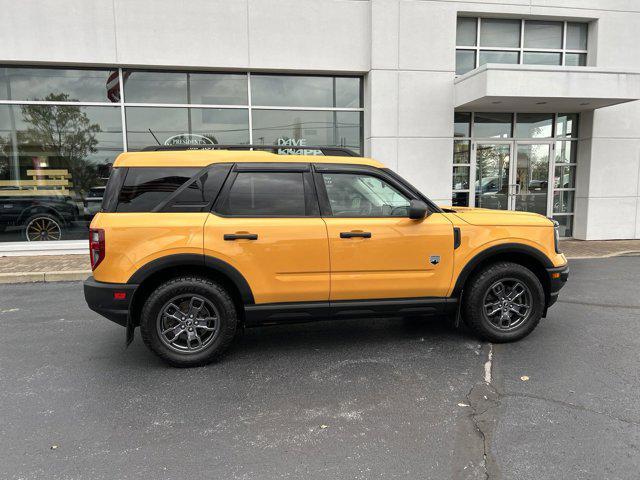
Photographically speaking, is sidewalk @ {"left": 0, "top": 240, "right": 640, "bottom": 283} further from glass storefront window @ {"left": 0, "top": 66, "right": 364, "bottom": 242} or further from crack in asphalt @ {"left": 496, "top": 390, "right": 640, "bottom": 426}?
crack in asphalt @ {"left": 496, "top": 390, "right": 640, "bottom": 426}

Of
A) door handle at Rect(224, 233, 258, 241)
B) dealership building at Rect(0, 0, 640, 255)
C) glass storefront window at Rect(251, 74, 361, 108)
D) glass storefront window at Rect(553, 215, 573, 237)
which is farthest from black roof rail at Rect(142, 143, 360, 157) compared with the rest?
glass storefront window at Rect(553, 215, 573, 237)

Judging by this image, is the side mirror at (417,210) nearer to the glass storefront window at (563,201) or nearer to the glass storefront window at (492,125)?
the glass storefront window at (492,125)

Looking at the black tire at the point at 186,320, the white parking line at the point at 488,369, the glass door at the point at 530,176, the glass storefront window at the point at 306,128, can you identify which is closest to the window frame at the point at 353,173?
the black tire at the point at 186,320

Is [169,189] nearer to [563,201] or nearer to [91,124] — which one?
[91,124]

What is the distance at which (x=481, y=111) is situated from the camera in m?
11.0

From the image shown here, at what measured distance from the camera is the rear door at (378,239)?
4.11 m

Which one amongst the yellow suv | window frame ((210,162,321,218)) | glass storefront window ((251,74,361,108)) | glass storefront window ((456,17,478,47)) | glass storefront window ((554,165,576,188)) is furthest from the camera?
glass storefront window ((554,165,576,188))

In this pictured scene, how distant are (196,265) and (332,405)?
165 centimetres

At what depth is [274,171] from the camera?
13.7ft

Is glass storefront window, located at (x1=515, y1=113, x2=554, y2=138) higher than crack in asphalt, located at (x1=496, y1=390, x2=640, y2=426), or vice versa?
glass storefront window, located at (x1=515, y1=113, x2=554, y2=138)

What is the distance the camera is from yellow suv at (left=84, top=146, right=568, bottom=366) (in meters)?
3.88

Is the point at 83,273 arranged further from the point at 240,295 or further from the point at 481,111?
the point at 481,111

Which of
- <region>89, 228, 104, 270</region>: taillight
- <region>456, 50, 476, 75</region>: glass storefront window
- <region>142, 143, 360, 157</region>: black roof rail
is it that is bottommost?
<region>89, 228, 104, 270</region>: taillight

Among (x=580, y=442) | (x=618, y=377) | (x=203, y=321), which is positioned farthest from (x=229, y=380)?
(x=618, y=377)
